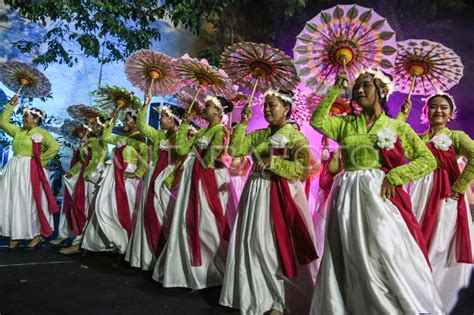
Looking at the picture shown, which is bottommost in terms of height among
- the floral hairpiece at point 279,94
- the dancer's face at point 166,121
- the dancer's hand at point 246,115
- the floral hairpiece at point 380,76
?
the dancer's hand at point 246,115

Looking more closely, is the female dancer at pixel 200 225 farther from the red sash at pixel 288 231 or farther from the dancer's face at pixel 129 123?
the dancer's face at pixel 129 123

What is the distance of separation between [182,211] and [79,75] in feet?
23.2

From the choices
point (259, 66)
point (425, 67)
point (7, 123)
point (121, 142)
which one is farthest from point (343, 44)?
point (7, 123)

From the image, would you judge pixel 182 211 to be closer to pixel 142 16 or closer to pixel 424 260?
pixel 424 260

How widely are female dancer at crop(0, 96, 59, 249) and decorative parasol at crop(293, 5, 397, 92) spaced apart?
4.09 m

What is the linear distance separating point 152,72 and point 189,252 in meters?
2.07

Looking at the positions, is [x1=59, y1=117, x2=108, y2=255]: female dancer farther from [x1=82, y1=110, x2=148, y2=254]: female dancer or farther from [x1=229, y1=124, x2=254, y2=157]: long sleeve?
[x1=229, y1=124, x2=254, y2=157]: long sleeve

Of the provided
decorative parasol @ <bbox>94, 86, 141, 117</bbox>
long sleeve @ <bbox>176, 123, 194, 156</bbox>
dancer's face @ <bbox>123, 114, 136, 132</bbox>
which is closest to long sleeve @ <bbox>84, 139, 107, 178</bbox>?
decorative parasol @ <bbox>94, 86, 141, 117</bbox>

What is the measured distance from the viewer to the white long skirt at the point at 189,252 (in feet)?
11.7

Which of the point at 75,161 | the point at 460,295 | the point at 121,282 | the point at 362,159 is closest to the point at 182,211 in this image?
the point at 121,282

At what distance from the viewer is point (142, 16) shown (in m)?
7.81

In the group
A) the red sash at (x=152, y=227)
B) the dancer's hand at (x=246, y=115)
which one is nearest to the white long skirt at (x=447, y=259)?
the dancer's hand at (x=246, y=115)

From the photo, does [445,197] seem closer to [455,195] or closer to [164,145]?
[455,195]

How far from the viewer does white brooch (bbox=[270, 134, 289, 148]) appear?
9.87 ft
